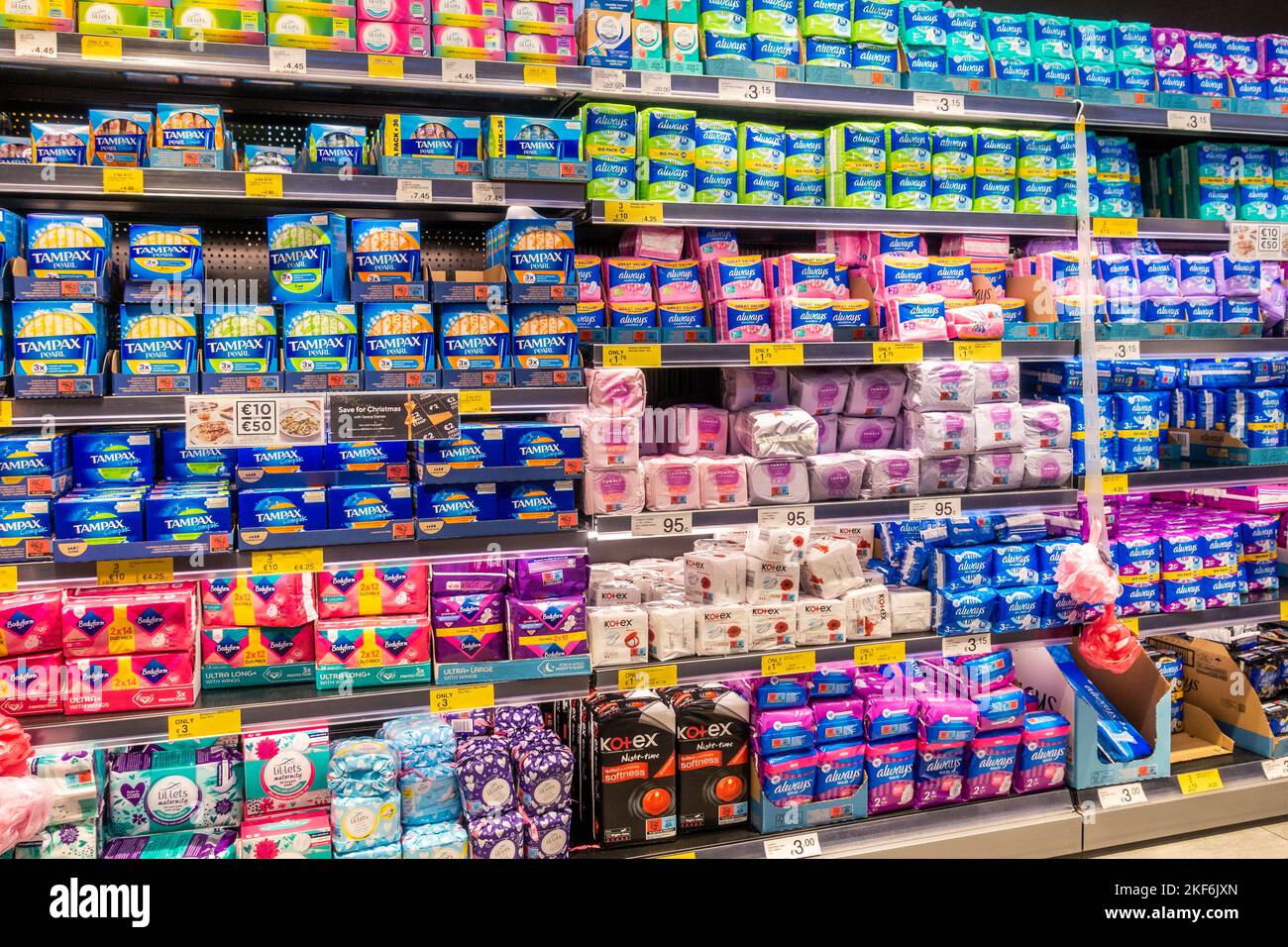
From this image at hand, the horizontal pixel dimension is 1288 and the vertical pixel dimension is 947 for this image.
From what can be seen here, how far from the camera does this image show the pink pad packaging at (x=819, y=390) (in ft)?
9.65

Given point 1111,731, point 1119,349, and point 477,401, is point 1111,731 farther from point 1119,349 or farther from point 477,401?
point 477,401

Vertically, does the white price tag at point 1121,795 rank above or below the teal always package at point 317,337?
below

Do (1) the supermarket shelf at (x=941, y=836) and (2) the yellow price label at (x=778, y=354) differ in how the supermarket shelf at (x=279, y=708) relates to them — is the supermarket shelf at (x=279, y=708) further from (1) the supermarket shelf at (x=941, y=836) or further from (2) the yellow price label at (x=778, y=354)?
(2) the yellow price label at (x=778, y=354)

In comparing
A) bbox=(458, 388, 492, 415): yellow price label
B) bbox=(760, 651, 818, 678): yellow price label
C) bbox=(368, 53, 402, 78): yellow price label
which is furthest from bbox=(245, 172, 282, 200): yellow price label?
bbox=(760, 651, 818, 678): yellow price label

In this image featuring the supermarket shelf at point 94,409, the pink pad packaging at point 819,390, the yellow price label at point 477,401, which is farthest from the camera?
the pink pad packaging at point 819,390

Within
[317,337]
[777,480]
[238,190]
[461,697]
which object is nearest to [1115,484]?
[777,480]

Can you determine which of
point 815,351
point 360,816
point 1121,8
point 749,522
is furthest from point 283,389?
point 1121,8

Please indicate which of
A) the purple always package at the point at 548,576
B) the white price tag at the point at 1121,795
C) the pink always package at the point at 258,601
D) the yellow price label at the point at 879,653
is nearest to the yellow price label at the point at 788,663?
the yellow price label at the point at 879,653

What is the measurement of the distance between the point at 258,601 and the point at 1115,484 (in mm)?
2524

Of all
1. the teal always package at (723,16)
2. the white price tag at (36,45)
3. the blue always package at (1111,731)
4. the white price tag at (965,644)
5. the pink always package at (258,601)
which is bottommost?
the blue always package at (1111,731)

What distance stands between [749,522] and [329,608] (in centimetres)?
113

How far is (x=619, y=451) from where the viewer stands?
2.54 metres

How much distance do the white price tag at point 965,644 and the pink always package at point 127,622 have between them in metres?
2.02
